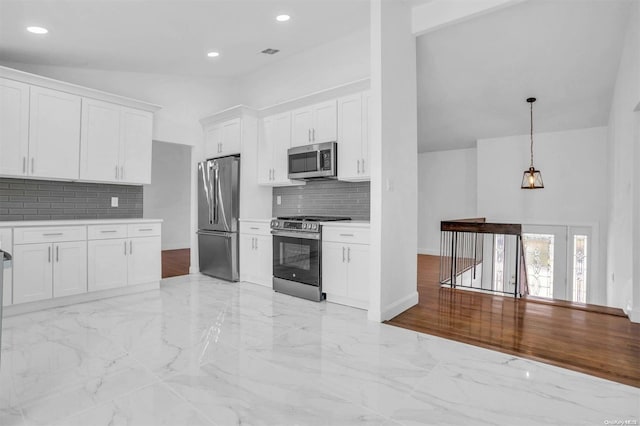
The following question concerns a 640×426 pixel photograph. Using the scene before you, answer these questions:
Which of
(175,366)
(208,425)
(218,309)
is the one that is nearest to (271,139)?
(218,309)

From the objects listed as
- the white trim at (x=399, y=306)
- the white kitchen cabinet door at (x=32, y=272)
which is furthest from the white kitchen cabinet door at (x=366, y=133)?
the white kitchen cabinet door at (x=32, y=272)

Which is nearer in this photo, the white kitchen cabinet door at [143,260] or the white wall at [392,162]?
the white wall at [392,162]

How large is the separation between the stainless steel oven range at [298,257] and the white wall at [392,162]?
2.65 feet

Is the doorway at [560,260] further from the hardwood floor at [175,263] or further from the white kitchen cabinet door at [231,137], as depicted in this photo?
the hardwood floor at [175,263]

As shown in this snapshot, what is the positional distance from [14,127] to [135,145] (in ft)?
3.88

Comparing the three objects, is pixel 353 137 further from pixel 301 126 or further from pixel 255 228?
pixel 255 228

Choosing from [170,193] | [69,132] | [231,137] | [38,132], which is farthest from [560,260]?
[170,193]

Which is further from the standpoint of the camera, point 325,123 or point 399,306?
point 325,123

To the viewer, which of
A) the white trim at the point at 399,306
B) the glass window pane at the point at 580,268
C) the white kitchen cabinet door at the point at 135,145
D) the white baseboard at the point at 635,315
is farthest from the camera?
the glass window pane at the point at 580,268

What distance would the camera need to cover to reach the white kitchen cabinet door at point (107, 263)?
3.83 m

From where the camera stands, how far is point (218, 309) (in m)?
3.54

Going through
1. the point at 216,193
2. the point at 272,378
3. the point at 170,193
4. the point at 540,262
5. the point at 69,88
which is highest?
the point at 69,88

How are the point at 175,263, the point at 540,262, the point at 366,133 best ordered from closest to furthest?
1. the point at 366,133
2. the point at 175,263
3. the point at 540,262

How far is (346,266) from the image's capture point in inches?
144
